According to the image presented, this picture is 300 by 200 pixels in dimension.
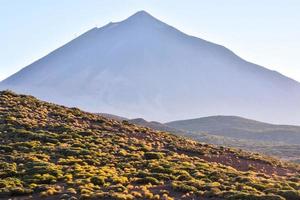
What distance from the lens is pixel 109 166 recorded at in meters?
39.4

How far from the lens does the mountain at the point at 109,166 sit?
31.6 m

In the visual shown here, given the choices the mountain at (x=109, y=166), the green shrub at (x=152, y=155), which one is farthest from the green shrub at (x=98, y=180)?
the green shrub at (x=152, y=155)

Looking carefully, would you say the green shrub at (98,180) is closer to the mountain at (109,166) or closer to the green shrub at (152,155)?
the mountain at (109,166)

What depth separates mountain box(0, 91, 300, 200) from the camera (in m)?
31.6

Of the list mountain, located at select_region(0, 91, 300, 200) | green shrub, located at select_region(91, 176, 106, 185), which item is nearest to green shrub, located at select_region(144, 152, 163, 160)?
mountain, located at select_region(0, 91, 300, 200)

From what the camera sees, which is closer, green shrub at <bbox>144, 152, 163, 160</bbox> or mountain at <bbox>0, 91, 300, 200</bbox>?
mountain at <bbox>0, 91, 300, 200</bbox>

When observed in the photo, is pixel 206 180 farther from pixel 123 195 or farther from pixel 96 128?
pixel 96 128

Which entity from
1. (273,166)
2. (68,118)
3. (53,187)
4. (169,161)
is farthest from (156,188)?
(68,118)

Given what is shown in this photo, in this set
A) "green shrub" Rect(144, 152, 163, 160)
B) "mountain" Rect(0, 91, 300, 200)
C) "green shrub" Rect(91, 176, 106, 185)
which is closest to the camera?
"mountain" Rect(0, 91, 300, 200)

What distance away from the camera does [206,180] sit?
3697 cm

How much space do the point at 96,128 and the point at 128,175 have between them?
24.4m

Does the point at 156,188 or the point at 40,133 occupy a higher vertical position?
the point at 40,133

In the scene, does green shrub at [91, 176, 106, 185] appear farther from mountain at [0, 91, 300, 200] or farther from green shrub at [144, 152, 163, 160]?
green shrub at [144, 152, 163, 160]

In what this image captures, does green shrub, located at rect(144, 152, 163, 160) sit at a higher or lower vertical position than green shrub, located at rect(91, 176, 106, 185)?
higher
